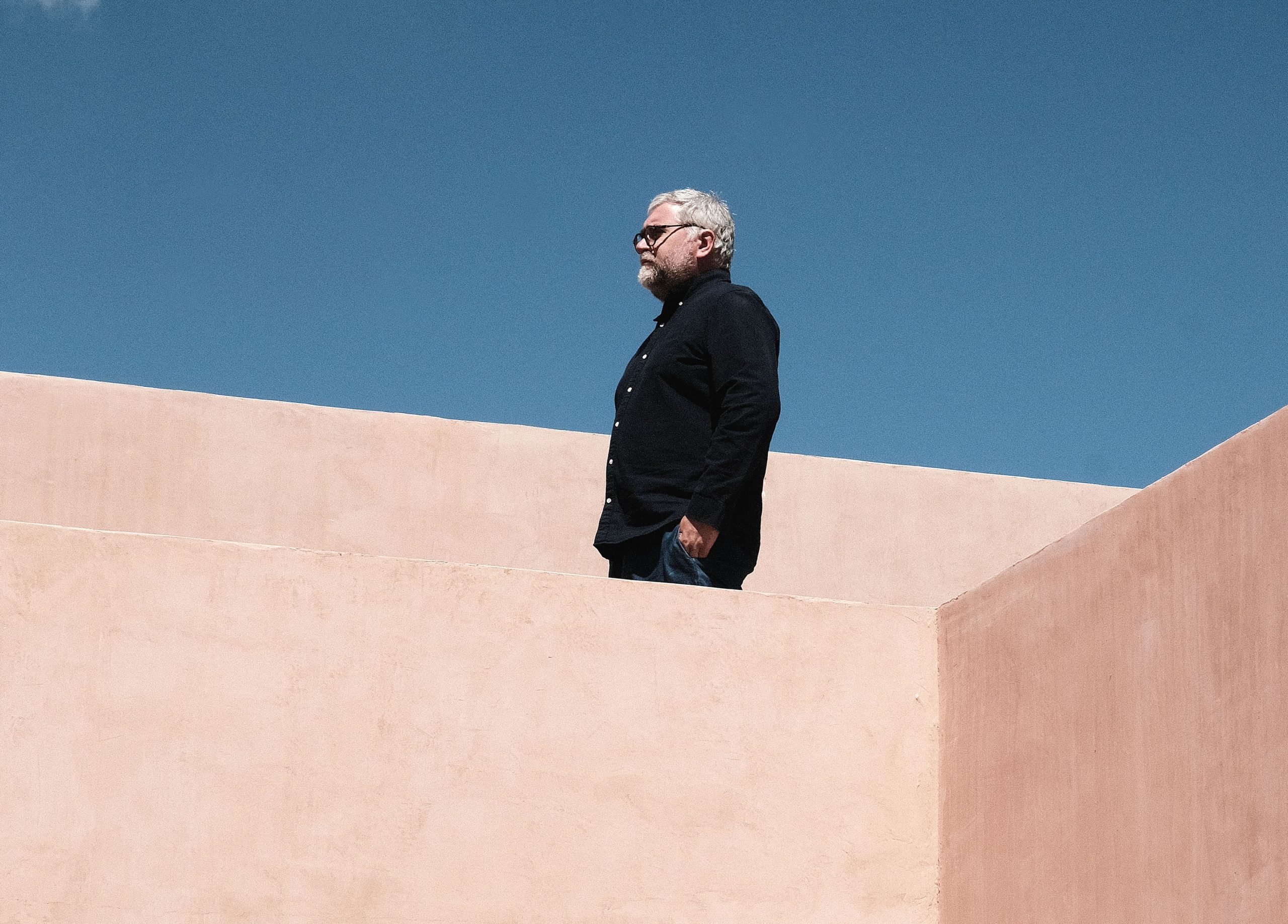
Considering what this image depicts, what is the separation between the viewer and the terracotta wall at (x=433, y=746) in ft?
9.12

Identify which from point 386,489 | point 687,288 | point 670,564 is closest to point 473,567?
point 670,564

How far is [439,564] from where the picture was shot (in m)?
3.03

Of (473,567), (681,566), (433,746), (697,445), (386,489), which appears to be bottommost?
(433,746)

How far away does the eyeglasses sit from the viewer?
3756mm

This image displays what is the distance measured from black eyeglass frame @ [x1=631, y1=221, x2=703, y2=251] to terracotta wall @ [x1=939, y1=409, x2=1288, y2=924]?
1161 mm

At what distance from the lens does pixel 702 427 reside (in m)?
3.53

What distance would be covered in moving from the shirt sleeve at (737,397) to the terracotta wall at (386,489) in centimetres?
238

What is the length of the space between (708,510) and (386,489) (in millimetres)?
2658

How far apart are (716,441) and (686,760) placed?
71cm

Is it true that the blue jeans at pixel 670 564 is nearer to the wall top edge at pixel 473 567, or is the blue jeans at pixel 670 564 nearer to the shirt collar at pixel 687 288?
the wall top edge at pixel 473 567

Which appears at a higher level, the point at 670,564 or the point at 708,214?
the point at 708,214

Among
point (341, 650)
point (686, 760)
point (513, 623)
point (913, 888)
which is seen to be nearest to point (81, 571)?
point (341, 650)

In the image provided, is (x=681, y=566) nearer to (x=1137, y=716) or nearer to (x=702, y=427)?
(x=702, y=427)

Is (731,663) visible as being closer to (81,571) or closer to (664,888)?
(664,888)
